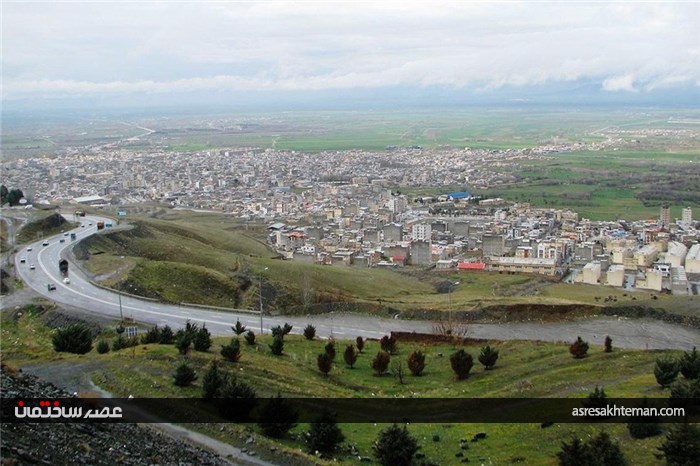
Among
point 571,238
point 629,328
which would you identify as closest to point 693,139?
point 571,238

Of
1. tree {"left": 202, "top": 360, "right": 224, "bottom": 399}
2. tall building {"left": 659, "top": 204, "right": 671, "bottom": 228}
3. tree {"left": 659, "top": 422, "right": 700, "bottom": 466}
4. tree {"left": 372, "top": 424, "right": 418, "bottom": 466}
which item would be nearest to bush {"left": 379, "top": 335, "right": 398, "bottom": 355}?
tree {"left": 202, "top": 360, "right": 224, "bottom": 399}

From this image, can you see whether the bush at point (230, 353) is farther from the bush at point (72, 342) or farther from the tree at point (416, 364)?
the tree at point (416, 364)

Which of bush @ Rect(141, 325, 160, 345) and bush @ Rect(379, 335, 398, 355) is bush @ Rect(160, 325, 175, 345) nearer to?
bush @ Rect(141, 325, 160, 345)

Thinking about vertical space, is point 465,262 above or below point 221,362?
below

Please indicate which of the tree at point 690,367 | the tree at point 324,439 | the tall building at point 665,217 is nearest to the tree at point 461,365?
the tree at point 690,367

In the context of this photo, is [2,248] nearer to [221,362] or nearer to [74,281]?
[74,281]

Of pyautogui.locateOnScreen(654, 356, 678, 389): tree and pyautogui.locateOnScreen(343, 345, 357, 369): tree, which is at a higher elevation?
pyautogui.locateOnScreen(654, 356, 678, 389): tree
